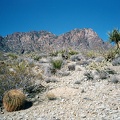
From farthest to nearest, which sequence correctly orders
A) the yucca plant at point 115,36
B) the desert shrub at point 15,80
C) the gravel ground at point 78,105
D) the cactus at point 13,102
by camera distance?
the yucca plant at point 115,36, the desert shrub at point 15,80, the cactus at point 13,102, the gravel ground at point 78,105

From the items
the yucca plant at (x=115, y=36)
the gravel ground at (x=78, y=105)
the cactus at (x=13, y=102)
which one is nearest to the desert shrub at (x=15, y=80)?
the cactus at (x=13, y=102)

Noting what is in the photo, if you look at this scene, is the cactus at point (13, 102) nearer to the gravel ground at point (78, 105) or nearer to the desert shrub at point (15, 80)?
the gravel ground at point (78, 105)

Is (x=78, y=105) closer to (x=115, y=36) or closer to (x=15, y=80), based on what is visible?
(x=15, y=80)

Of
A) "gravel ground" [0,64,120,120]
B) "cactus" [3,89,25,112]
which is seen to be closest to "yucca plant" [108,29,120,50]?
"gravel ground" [0,64,120,120]

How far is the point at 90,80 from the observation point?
33.5 feet

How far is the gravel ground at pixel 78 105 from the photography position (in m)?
6.13

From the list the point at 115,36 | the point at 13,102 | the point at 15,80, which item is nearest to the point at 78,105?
the point at 13,102

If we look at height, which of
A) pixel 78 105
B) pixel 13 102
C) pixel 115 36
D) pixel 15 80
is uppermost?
pixel 115 36

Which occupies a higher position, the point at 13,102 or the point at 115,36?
the point at 115,36

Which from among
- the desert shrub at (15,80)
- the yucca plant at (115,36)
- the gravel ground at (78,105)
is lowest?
the gravel ground at (78,105)

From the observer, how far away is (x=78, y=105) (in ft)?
22.8

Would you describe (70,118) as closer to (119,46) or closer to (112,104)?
(112,104)

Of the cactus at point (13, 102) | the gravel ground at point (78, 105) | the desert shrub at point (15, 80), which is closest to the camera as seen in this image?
the gravel ground at point (78, 105)

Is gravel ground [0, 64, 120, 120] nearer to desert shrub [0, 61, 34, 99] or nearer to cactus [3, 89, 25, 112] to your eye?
cactus [3, 89, 25, 112]
